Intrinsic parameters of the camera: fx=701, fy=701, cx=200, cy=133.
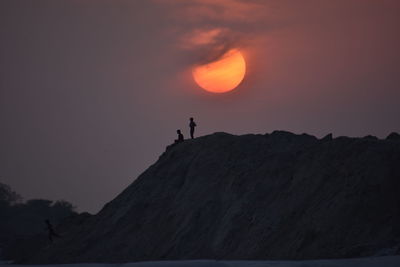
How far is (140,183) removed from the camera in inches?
1668

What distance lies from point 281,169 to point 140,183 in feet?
38.6

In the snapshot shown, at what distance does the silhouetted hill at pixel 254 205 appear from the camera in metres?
26.1

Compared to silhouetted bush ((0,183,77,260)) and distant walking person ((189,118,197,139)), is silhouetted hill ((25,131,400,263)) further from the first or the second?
silhouetted bush ((0,183,77,260))

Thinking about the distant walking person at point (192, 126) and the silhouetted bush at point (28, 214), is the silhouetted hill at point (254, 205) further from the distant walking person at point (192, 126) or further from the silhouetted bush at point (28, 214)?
the silhouetted bush at point (28, 214)

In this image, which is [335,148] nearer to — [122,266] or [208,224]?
[208,224]

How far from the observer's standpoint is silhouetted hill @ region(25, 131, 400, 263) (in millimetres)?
26109

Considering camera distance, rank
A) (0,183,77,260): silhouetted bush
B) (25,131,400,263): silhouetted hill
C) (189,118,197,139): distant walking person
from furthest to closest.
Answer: (0,183,77,260): silhouetted bush → (189,118,197,139): distant walking person → (25,131,400,263): silhouetted hill

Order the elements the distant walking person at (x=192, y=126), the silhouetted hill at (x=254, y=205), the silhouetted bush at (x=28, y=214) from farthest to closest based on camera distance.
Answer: the silhouetted bush at (x=28, y=214)
the distant walking person at (x=192, y=126)
the silhouetted hill at (x=254, y=205)

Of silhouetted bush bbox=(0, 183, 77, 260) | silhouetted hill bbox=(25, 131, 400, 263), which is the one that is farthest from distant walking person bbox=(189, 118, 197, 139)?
silhouetted bush bbox=(0, 183, 77, 260)

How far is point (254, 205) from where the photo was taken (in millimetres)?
32000

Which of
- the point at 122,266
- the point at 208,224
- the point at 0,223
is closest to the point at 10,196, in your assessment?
the point at 0,223

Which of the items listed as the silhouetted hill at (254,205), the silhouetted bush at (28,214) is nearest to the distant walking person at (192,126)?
the silhouetted hill at (254,205)

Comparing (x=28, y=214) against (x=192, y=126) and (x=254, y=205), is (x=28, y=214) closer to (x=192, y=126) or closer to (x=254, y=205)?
(x=192, y=126)

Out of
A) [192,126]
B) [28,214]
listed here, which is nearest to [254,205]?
[192,126]
